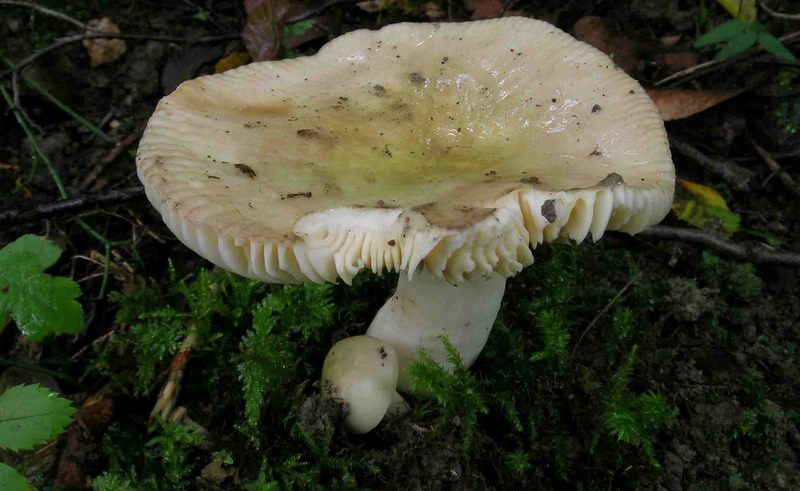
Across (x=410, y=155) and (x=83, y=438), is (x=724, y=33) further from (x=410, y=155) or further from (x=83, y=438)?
(x=83, y=438)

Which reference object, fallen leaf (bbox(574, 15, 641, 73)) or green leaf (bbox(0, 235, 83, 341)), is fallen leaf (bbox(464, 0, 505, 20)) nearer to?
fallen leaf (bbox(574, 15, 641, 73))

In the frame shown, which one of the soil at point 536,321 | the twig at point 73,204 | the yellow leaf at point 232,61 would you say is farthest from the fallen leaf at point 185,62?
the twig at point 73,204

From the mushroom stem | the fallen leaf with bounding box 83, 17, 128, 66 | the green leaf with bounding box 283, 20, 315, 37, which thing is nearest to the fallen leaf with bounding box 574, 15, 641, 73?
the green leaf with bounding box 283, 20, 315, 37

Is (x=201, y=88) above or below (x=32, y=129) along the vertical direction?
above

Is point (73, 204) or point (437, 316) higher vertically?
point (73, 204)

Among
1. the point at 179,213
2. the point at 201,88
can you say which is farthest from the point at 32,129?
the point at 179,213

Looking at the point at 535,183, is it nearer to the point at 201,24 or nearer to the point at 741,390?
the point at 741,390

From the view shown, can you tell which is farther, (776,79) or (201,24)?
(201,24)

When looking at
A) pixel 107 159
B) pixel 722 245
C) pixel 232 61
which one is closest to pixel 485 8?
pixel 232 61
